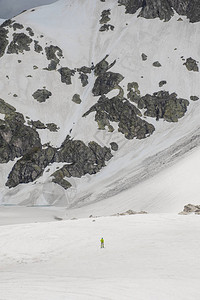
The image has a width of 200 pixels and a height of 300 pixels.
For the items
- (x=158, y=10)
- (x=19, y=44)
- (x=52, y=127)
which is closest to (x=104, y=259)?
(x=52, y=127)

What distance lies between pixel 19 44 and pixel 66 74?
19016 millimetres

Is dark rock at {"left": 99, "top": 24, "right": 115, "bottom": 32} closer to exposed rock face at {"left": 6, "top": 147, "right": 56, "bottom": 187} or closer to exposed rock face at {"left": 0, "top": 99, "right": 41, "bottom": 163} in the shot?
exposed rock face at {"left": 0, "top": 99, "right": 41, "bottom": 163}

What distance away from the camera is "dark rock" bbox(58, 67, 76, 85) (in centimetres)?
8975

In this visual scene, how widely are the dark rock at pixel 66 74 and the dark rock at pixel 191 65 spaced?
110ft

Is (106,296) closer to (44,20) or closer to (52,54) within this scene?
(52,54)

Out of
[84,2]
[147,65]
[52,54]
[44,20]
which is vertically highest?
[84,2]

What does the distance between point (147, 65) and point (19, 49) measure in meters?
40.2

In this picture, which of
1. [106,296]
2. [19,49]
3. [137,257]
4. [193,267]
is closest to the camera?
[106,296]

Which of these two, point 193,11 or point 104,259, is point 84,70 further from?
point 104,259

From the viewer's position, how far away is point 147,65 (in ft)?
284

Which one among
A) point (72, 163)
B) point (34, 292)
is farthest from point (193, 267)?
point (72, 163)

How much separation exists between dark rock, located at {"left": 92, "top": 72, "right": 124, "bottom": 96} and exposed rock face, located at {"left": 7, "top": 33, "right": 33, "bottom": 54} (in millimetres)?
26804

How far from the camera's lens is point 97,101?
81.2 m

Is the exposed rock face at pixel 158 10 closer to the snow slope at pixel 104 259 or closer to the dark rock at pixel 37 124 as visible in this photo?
the dark rock at pixel 37 124
